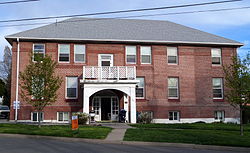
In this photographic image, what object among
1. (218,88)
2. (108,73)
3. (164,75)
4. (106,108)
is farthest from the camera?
(218,88)

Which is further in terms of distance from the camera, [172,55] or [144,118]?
[172,55]

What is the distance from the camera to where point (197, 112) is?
Result: 25.2 meters

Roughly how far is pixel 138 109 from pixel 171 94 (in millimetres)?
3415

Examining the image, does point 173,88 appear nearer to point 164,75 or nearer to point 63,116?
point 164,75

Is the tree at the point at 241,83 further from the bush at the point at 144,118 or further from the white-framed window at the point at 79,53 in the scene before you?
the white-framed window at the point at 79,53

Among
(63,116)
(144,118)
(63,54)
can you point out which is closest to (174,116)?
(144,118)

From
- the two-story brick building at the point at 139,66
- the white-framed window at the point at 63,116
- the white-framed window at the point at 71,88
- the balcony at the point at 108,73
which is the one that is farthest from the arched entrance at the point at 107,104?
the balcony at the point at 108,73

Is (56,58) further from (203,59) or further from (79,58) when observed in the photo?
(203,59)

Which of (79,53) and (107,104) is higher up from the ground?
(79,53)

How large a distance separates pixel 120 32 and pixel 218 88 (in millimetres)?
10375

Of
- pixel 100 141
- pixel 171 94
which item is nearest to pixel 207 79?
pixel 171 94

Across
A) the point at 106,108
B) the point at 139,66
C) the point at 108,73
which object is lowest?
the point at 106,108

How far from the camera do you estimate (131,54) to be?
25.3 m

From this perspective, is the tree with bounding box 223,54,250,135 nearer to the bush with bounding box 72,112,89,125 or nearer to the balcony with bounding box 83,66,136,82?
the balcony with bounding box 83,66,136,82
